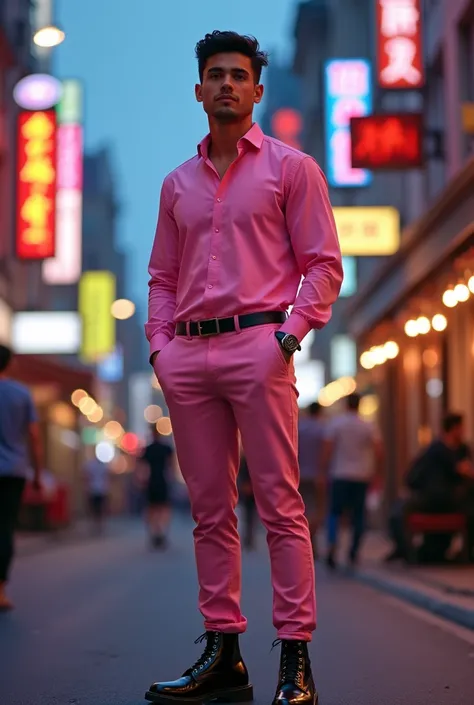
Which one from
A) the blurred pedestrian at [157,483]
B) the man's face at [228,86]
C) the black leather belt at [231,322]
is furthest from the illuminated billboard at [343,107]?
the black leather belt at [231,322]

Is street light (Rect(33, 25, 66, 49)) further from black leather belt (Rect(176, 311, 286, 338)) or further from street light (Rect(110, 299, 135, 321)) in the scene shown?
street light (Rect(110, 299, 135, 321))

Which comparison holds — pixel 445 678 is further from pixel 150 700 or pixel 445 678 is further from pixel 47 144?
pixel 47 144

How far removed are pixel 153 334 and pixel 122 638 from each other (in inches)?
118

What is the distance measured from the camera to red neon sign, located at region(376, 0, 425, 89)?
18.6 m

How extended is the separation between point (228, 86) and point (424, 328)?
1438cm

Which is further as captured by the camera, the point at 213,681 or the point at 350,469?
the point at 350,469

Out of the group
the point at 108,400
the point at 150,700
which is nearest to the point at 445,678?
the point at 150,700

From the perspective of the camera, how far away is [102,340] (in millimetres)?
49375

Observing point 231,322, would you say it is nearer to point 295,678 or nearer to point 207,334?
point 207,334

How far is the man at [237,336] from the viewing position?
182 inches

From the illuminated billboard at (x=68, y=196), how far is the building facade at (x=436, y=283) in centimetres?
1009

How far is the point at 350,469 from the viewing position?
1413cm

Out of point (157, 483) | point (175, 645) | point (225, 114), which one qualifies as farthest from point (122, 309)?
point (225, 114)

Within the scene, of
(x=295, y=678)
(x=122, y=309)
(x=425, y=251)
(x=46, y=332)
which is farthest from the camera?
(x=122, y=309)
